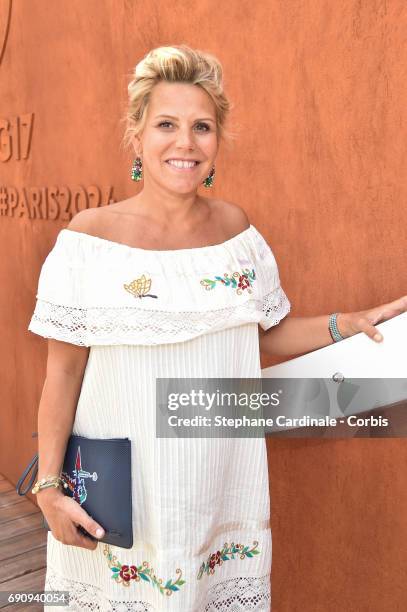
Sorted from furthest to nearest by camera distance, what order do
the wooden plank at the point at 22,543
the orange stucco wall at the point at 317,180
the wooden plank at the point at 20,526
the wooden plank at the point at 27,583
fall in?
the wooden plank at the point at 20,526
the wooden plank at the point at 22,543
the wooden plank at the point at 27,583
the orange stucco wall at the point at 317,180

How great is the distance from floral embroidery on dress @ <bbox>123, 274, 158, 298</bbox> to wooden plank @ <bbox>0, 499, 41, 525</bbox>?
241 cm

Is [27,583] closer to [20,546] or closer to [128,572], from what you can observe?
[20,546]

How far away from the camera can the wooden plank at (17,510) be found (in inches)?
136

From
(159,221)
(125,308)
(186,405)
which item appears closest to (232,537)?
(186,405)

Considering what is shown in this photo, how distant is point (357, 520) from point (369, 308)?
604 millimetres

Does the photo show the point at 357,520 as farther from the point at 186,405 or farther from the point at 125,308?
the point at 125,308

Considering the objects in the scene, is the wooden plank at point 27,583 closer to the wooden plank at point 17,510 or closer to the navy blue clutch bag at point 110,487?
the wooden plank at point 17,510

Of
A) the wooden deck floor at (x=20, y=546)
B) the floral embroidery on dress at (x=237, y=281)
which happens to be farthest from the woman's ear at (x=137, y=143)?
the wooden deck floor at (x=20, y=546)

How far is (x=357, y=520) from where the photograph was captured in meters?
1.88

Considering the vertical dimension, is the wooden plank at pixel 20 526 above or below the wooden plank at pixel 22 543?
above

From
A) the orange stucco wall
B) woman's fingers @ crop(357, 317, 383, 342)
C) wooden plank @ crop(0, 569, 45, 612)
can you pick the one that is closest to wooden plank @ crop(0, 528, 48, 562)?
wooden plank @ crop(0, 569, 45, 612)

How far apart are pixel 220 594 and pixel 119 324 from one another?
27.0 inches

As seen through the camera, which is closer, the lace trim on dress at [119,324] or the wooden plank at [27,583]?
the lace trim on dress at [119,324]

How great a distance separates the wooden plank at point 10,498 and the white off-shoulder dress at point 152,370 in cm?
220
